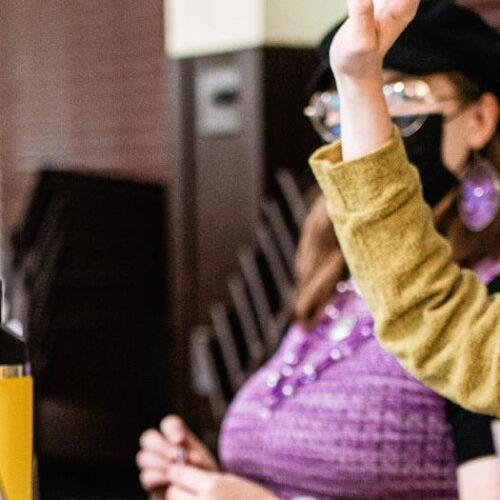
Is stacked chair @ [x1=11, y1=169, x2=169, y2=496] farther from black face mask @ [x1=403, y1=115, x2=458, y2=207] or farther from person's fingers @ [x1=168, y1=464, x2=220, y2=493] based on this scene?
black face mask @ [x1=403, y1=115, x2=458, y2=207]

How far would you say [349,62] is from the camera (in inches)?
43.1

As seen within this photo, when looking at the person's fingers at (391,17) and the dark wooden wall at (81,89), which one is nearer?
the person's fingers at (391,17)

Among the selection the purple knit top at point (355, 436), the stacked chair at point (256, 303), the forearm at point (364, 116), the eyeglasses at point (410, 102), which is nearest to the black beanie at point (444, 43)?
the eyeglasses at point (410, 102)

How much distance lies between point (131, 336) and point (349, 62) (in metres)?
2.51

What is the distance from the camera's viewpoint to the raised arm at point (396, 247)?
3.63 feet

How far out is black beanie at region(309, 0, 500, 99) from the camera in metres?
1.54

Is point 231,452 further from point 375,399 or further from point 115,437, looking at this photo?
point 115,437

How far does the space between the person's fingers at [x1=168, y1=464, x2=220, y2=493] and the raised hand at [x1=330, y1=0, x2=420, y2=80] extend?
2.24ft

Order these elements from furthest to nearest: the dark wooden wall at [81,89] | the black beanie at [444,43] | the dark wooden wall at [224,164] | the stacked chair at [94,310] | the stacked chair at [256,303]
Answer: the dark wooden wall at [81,89] < the stacked chair at [94,310] < the dark wooden wall at [224,164] < the stacked chair at [256,303] < the black beanie at [444,43]

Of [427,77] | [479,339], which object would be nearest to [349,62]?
[479,339]

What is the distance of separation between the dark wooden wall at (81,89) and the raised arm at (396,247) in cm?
248

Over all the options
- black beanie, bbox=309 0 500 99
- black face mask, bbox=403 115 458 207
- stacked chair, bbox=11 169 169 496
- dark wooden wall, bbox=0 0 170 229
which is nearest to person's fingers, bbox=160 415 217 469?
black face mask, bbox=403 115 458 207

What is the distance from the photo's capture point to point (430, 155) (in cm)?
157

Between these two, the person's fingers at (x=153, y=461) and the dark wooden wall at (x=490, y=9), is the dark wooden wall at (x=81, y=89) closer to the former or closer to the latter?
the dark wooden wall at (x=490, y=9)
